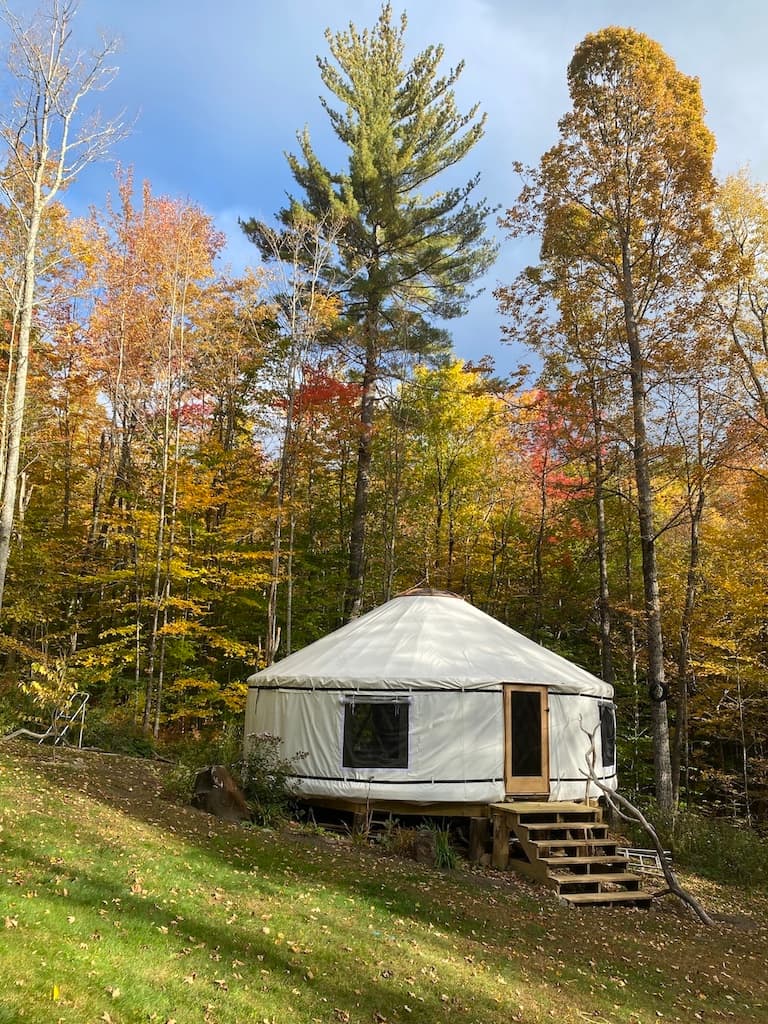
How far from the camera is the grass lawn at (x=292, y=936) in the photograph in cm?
328

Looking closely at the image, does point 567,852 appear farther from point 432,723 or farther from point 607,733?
point 607,733

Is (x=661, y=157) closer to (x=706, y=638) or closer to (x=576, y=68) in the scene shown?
(x=576, y=68)

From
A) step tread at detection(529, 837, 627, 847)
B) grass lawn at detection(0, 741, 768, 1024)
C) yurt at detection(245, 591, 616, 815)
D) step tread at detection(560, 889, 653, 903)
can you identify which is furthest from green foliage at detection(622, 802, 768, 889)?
step tread at detection(560, 889, 653, 903)

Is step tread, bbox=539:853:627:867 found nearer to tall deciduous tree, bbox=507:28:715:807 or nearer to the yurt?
the yurt

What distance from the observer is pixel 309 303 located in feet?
42.0

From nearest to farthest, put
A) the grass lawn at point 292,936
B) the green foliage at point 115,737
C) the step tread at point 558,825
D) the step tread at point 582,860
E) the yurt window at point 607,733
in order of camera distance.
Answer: the grass lawn at point 292,936 < the step tread at point 582,860 < the step tread at point 558,825 < the yurt window at point 607,733 < the green foliage at point 115,737

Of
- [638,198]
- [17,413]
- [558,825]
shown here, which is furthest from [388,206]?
[558,825]

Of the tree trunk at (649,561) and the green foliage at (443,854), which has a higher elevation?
the tree trunk at (649,561)

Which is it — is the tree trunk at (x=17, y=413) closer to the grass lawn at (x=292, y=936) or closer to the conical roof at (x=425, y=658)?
the grass lawn at (x=292, y=936)

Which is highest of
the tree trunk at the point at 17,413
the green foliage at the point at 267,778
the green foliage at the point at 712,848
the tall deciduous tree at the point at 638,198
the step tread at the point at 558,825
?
the tall deciduous tree at the point at 638,198

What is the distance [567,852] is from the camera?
7898mm

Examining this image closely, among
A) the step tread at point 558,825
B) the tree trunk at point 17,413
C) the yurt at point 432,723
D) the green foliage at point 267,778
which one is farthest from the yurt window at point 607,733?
the tree trunk at point 17,413

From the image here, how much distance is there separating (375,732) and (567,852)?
98.4 inches

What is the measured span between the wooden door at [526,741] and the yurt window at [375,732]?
4.09ft
